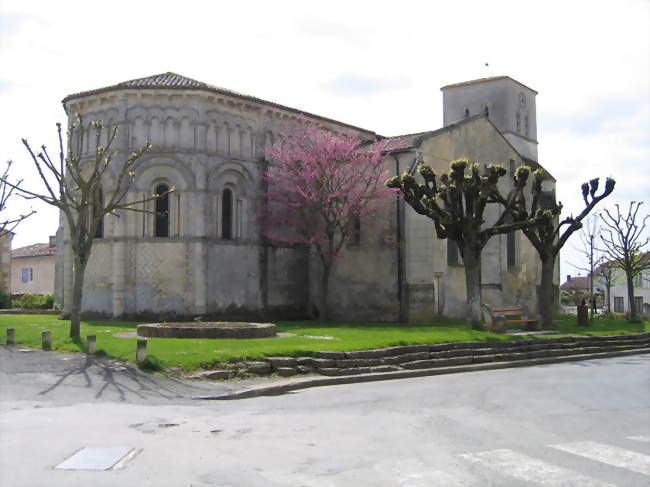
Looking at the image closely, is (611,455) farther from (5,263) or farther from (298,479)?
(5,263)

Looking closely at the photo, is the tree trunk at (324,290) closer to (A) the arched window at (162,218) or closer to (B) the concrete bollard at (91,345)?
(A) the arched window at (162,218)

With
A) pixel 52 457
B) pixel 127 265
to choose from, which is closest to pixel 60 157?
pixel 127 265

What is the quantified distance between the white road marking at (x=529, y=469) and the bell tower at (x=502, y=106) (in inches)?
1409

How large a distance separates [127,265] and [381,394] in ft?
55.0

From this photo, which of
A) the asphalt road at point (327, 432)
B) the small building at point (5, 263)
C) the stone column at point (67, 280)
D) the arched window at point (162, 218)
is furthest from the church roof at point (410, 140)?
the small building at point (5, 263)

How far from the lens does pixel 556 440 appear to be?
8.88 m

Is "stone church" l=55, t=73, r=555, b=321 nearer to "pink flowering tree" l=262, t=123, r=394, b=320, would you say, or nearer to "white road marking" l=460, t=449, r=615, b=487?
"pink flowering tree" l=262, t=123, r=394, b=320

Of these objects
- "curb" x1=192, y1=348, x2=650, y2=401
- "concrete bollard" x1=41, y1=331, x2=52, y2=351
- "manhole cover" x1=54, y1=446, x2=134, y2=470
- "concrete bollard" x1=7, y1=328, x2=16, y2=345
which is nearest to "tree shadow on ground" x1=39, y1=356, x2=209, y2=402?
"curb" x1=192, y1=348, x2=650, y2=401

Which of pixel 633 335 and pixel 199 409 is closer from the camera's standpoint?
pixel 199 409

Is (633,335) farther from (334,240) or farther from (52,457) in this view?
(52,457)

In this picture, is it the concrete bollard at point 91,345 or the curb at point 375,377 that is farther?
the concrete bollard at point 91,345

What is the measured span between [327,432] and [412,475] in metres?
2.31

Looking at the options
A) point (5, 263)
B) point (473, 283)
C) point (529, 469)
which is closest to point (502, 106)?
point (473, 283)

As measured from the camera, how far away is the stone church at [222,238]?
2734cm
